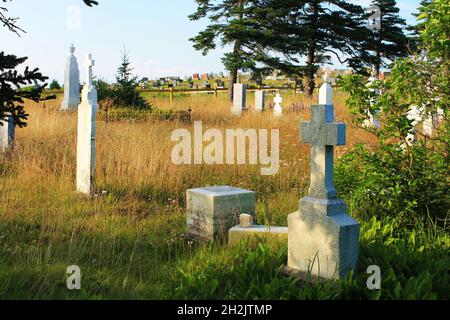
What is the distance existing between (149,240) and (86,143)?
8.71ft

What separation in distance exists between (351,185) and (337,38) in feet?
82.9

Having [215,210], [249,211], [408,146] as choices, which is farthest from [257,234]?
[408,146]

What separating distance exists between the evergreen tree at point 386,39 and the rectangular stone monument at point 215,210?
88.0 feet

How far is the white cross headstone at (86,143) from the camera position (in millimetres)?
7652

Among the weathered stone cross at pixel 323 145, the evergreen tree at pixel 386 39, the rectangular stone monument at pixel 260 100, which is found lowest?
the weathered stone cross at pixel 323 145

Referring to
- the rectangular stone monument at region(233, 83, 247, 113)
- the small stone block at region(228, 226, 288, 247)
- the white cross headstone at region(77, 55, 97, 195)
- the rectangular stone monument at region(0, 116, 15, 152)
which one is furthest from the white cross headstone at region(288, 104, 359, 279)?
the rectangular stone monument at region(233, 83, 247, 113)

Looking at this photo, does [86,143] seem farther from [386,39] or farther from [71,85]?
[386,39]

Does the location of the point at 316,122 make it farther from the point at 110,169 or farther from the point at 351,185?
the point at 110,169

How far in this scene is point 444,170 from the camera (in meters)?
5.58

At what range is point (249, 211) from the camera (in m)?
5.93

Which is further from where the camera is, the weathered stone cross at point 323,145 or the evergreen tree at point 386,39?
the evergreen tree at point 386,39

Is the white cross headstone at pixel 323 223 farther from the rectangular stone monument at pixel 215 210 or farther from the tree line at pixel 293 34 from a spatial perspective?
the tree line at pixel 293 34

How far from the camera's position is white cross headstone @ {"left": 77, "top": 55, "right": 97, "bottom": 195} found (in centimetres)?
765

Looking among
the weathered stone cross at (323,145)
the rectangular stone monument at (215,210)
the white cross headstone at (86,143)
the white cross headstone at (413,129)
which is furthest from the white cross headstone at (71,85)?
the weathered stone cross at (323,145)
